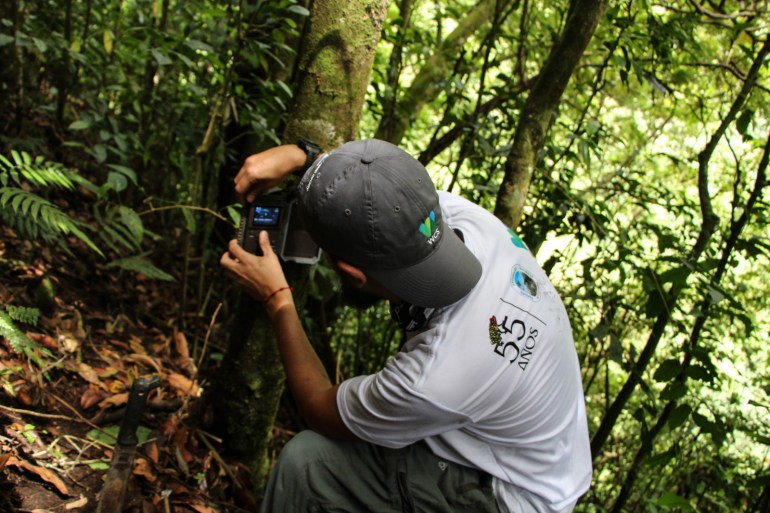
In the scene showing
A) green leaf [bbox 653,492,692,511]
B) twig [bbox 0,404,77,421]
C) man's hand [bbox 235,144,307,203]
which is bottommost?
twig [bbox 0,404,77,421]

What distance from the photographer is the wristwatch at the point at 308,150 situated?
2080 mm

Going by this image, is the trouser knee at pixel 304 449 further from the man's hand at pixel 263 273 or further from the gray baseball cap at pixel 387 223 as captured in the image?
the gray baseball cap at pixel 387 223

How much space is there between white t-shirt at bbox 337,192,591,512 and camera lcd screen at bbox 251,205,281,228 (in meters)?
0.62

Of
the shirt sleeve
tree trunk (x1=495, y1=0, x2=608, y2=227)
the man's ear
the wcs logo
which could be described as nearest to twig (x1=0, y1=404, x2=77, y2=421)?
the shirt sleeve

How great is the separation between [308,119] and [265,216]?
15.2 inches

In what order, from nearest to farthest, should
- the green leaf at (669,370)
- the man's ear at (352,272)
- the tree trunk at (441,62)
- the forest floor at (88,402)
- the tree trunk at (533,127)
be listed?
1. the man's ear at (352,272)
2. the forest floor at (88,402)
3. the green leaf at (669,370)
4. the tree trunk at (533,127)
5. the tree trunk at (441,62)

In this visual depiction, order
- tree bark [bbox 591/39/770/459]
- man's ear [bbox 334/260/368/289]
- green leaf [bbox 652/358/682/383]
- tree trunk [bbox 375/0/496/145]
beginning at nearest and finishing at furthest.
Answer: man's ear [bbox 334/260/368/289]
green leaf [bbox 652/358/682/383]
tree bark [bbox 591/39/770/459]
tree trunk [bbox 375/0/496/145]

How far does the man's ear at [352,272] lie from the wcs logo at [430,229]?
0.22m

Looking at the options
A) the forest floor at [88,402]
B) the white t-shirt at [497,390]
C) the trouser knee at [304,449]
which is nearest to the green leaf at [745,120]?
the white t-shirt at [497,390]

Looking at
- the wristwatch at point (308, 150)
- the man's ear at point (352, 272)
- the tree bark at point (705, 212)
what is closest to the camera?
the man's ear at point (352, 272)

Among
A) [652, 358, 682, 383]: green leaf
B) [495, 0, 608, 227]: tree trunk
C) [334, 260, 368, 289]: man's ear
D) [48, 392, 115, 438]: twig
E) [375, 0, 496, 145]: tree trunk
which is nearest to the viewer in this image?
[334, 260, 368, 289]: man's ear

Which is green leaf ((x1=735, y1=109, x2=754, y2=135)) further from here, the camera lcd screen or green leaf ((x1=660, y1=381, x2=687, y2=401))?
the camera lcd screen

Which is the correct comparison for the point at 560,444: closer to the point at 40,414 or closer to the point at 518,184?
the point at 518,184

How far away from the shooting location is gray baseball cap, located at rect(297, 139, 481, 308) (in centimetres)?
159
